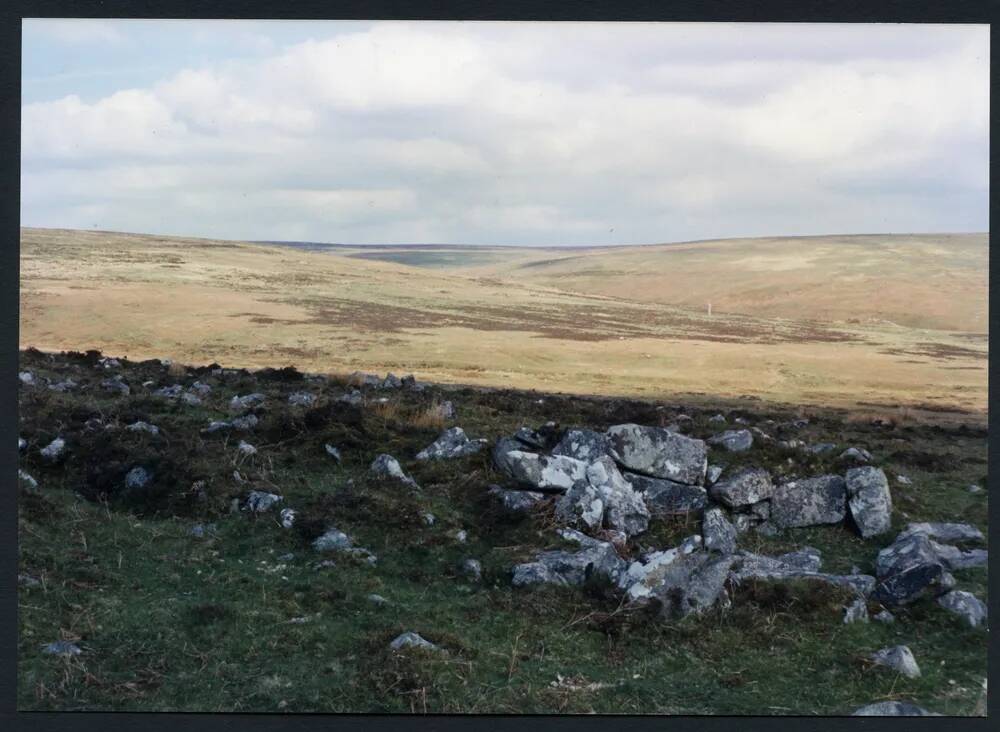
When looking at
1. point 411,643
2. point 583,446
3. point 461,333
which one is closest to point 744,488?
point 583,446

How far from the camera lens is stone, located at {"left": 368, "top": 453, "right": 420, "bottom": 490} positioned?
37.6ft

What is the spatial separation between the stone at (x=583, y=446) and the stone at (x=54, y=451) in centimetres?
650

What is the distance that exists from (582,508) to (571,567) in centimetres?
123

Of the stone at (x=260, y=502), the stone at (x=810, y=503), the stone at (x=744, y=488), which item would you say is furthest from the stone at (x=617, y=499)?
the stone at (x=260, y=502)

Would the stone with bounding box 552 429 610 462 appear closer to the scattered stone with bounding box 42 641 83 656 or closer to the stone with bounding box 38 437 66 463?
the scattered stone with bounding box 42 641 83 656

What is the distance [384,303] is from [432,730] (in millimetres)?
41152

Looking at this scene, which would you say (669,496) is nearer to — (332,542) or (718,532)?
(718,532)

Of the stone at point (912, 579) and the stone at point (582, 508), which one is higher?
the stone at point (582, 508)

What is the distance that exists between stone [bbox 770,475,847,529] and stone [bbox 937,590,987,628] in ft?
7.48

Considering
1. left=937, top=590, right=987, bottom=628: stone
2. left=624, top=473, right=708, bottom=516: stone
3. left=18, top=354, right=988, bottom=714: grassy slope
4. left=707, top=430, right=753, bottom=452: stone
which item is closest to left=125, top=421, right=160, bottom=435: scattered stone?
left=18, top=354, right=988, bottom=714: grassy slope

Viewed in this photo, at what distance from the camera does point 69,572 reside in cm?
895

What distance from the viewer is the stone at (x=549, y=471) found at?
428 inches

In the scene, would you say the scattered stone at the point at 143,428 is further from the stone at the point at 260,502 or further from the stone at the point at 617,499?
the stone at the point at 617,499

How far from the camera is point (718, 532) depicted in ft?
34.1
